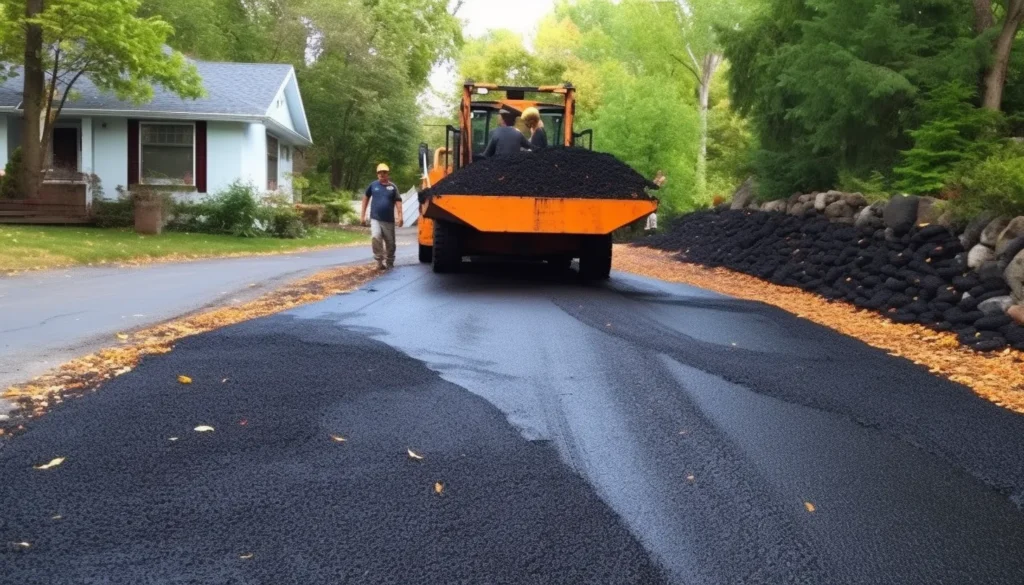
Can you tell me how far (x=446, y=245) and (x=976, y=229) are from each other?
263 inches

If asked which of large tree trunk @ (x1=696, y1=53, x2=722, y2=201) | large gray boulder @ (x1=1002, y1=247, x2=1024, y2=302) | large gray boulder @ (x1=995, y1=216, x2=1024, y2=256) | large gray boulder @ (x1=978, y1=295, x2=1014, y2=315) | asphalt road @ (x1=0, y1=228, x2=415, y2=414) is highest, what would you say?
large tree trunk @ (x1=696, y1=53, x2=722, y2=201)

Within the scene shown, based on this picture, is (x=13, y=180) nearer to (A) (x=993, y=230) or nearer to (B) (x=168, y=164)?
(B) (x=168, y=164)

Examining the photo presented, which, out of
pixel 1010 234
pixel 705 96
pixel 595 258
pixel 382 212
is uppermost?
pixel 705 96

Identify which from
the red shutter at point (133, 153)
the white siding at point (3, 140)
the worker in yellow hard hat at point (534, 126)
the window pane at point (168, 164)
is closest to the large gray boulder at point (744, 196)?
the worker in yellow hard hat at point (534, 126)

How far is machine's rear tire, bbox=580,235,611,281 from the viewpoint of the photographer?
1240 centimetres

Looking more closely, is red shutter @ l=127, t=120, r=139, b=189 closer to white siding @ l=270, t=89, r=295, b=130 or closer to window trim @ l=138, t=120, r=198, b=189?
window trim @ l=138, t=120, r=198, b=189

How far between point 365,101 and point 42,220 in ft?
64.7

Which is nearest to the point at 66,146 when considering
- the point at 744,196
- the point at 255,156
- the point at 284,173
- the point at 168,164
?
the point at 168,164

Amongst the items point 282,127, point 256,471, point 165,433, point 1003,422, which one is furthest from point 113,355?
point 282,127

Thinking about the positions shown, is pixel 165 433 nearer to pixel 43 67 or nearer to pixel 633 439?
pixel 633 439

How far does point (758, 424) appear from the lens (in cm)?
502

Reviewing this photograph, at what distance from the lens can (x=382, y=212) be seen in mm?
14453

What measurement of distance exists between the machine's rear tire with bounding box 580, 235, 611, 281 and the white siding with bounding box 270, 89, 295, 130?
16.2 meters

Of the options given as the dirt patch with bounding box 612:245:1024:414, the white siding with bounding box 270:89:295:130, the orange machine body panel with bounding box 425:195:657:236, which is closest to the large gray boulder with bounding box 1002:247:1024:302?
the dirt patch with bounding box 612:245:1024:414
